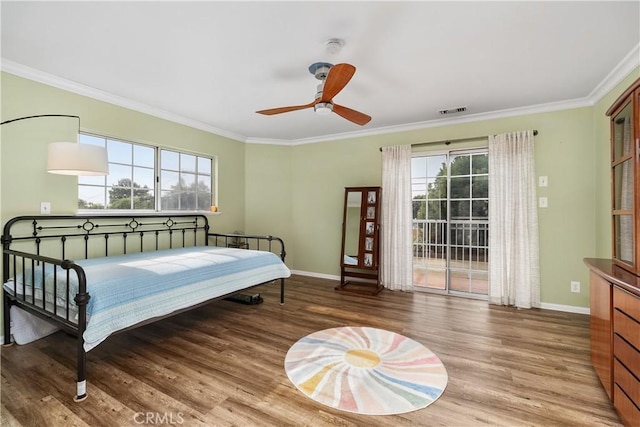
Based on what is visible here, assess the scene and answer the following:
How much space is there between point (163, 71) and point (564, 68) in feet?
11.8

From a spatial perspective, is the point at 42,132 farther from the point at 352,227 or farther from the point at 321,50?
the point at 352,227

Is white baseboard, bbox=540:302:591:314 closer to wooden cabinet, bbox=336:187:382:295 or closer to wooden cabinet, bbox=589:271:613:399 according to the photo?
wooden cabinet, bbox=589:271:613:399

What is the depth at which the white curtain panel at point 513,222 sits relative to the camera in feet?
11.4

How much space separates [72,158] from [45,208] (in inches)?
32.1

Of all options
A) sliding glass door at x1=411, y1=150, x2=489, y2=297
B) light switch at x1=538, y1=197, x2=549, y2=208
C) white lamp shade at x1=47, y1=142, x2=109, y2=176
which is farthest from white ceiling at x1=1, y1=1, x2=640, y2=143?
light switch at x1=538, y1=197, x2=549, y2=208

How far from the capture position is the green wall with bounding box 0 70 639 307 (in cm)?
263

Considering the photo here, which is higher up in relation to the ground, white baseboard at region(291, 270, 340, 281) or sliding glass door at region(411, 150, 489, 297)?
sliding glass door at region(411, 150, 489, 297)

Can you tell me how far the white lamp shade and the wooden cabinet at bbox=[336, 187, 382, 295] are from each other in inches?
124

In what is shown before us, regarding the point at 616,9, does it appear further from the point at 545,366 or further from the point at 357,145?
the point at 357,145

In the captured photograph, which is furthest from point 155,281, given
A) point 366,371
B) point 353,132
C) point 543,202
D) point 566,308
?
point 566,308

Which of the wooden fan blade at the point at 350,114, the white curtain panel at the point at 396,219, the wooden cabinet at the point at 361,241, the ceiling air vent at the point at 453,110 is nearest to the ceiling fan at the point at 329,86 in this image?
the wooden fan blade at the point at 350,114

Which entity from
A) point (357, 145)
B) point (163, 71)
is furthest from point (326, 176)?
point (163, 71)

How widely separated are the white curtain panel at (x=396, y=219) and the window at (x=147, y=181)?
2.71 metres

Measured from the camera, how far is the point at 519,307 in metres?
3.48
